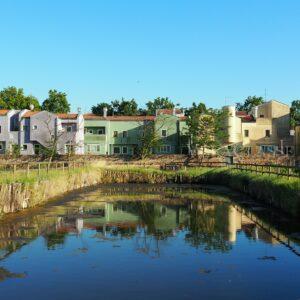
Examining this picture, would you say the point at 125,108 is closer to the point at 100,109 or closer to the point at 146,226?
the point at 100,109

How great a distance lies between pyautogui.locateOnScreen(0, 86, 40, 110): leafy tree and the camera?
98062 mm

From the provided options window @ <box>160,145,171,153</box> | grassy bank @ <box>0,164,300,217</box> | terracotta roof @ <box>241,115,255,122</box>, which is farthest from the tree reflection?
terracotta roof @ <box>241,115,255,122</box>

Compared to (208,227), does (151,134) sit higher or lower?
higher

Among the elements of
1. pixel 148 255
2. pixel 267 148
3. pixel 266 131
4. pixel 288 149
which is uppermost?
pixel 266 131

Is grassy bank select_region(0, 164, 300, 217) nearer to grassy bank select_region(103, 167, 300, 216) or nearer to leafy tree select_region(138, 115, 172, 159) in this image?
grassy bank select_region(103, 167, 300, 216)

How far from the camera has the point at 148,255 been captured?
622 inches

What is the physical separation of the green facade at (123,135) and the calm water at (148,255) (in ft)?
175

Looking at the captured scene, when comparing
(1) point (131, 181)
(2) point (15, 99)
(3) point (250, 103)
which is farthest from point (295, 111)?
(1) point (131, 181)

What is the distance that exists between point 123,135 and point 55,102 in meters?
25.6

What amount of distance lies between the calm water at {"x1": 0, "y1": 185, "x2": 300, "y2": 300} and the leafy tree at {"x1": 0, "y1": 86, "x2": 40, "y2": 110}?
74.4 metres

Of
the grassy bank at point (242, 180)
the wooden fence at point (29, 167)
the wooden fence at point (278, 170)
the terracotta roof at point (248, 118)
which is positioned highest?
the terracotta roof at point (248, 118)

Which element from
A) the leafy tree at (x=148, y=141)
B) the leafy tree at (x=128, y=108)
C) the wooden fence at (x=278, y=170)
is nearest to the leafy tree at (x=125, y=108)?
the leafy tree at (x=128, y=108)

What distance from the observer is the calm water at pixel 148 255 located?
1184 centimetres

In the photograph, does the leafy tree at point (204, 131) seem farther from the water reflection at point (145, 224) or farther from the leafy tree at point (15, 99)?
the water reflection at point (145, 224)
